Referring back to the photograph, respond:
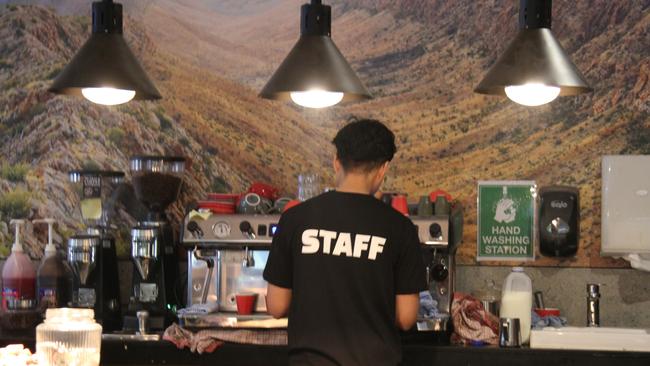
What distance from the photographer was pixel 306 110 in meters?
5.22

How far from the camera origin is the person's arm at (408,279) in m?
3.41

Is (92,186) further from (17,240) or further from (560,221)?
(560,221)

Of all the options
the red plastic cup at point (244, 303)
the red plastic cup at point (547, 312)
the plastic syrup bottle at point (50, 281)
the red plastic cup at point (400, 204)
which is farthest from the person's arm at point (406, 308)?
the plastic syrup bottle at point (50, 281)

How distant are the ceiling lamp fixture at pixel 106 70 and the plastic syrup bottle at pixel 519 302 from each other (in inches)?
67.6

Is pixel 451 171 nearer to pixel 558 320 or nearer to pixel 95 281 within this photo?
pixel 558 320

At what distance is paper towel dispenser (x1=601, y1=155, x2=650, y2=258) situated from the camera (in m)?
4.90

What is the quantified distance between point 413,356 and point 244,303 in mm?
791

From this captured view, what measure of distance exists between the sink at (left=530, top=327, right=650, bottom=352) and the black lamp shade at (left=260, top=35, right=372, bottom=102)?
1.33 metres

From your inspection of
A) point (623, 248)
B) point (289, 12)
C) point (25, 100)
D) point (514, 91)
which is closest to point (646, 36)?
point (623, 248)

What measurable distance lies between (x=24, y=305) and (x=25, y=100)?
1110 mm

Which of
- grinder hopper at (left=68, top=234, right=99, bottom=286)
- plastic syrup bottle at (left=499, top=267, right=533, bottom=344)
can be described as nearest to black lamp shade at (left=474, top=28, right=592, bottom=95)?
plastic syrup bottle at (left=499, top=267, right=533, bottom=344)

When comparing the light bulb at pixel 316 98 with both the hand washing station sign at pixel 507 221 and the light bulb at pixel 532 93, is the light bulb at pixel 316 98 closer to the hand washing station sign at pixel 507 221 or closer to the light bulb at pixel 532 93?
the light bulb at pixel 532 93

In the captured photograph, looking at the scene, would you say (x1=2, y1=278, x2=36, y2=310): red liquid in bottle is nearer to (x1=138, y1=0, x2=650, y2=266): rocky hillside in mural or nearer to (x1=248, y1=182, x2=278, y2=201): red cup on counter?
(x1=248, y1=182, x2=278, y2=201): red cup on counter

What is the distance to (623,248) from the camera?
16.1 feet
